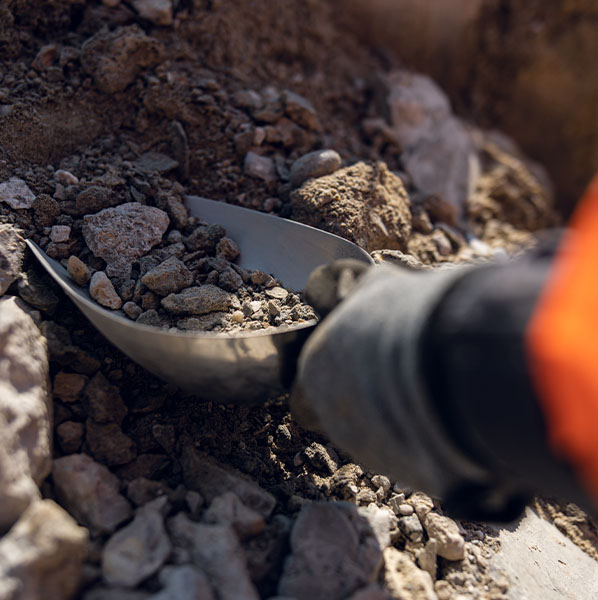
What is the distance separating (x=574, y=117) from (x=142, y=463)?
3.14 metres

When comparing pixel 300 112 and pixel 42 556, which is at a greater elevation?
pixel 300 112

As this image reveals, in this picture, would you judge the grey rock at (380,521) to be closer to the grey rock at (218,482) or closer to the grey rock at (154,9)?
the grey rock at (218,482)

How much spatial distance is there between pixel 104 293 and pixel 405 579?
105cm

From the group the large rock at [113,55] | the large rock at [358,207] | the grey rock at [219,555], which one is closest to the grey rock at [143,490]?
the grey rock at [219,555]

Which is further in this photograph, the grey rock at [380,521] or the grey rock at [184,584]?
the grey rock at [380,521]

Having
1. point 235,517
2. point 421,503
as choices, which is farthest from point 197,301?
point 421,503

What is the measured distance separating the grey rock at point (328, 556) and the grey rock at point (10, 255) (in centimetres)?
94

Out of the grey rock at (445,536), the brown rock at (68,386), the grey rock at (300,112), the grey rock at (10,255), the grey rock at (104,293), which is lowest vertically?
the grey rock at (445,536)

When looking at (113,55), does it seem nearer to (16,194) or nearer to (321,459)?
(16,194)

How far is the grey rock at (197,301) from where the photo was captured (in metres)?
1.46

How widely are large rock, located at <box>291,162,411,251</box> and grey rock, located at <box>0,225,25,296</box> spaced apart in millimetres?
851

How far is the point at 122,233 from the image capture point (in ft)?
5.12

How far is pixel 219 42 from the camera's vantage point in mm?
2133

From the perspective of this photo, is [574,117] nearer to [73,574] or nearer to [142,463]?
[142,463]
